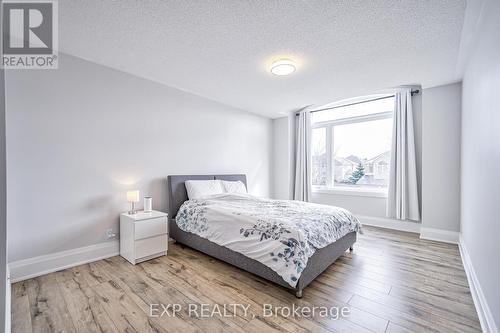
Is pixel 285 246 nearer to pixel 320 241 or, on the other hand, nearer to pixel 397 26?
pixel 320 241

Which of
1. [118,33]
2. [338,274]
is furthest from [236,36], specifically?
[338,274]

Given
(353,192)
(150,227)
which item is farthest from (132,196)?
(353,192)

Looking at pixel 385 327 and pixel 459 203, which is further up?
pixel 459 203

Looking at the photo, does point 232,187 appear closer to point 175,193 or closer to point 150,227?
point 175,193

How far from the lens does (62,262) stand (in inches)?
96.5

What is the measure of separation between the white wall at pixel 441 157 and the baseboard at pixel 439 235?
0.05 m

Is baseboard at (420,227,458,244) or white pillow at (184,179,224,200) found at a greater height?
white pillow at (184,179,224,200)

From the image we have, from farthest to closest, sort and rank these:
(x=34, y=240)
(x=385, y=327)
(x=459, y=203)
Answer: (x=459, y=203)
(x=34, y=240)
(x=385, y=327)

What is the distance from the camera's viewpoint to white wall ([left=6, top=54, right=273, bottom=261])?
2.24 metres

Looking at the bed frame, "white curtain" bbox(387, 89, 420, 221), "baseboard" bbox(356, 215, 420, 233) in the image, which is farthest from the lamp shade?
"white curtain" bbox(387, 89, 420, 221)

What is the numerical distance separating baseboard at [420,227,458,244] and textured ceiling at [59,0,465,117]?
231cm

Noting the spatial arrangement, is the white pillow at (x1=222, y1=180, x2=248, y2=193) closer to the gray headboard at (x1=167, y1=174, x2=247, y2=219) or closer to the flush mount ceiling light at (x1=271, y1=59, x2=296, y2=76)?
the gray headboard at (x1=167, y1=174, x2=247, y2=219)

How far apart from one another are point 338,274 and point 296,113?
12.9 ft

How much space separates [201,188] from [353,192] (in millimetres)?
3124
